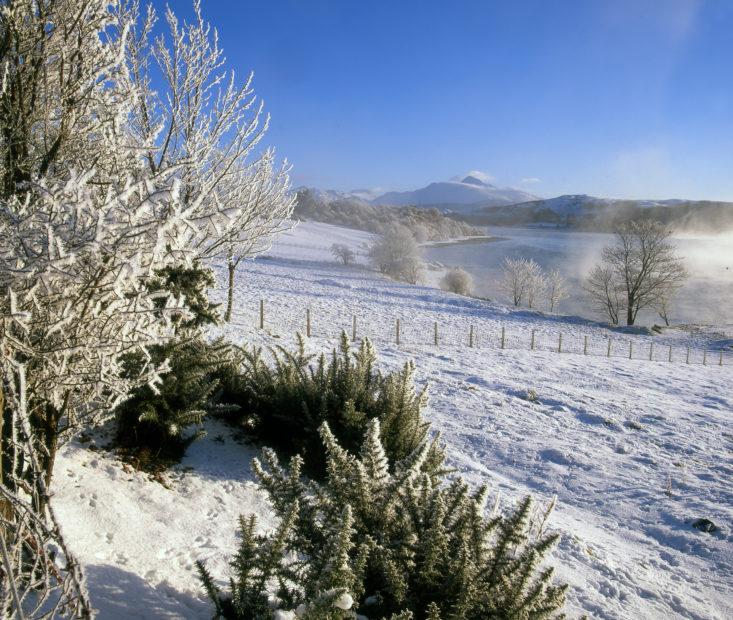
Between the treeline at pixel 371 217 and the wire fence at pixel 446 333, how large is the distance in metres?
65.9

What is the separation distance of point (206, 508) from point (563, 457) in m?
5.54

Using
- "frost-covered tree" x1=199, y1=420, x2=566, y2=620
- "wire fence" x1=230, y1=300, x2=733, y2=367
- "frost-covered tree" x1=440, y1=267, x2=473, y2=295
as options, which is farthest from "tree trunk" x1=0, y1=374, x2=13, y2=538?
"frost-covered tree" x1=440, y1=267, x2=473, y2=295

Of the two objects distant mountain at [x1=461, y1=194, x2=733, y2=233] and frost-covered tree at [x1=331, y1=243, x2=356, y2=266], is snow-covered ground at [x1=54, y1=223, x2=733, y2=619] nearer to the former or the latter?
frost-covered tree at [x1=331, y1=243, x2=356, y2=266]

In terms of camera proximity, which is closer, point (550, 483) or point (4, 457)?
point (4, 457)

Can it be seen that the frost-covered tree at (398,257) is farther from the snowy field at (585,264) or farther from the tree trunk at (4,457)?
the tree trunk at (4,457)

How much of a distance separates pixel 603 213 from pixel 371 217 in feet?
212

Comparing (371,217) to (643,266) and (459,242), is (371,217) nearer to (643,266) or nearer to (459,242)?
(459,242)

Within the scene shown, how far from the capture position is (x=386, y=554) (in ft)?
9.00

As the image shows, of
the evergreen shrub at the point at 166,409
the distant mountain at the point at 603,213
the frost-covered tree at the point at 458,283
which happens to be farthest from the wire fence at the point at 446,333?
the distant mountain at the point at 603,213

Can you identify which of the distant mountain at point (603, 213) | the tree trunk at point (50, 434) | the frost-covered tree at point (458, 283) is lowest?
the frost-covered tree at point (458, 283)

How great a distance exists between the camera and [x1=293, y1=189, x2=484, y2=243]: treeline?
319ft

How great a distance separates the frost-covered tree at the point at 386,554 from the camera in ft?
8.11

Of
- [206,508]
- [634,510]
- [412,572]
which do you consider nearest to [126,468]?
[206,508]

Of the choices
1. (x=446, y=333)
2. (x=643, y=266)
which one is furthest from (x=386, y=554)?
(x=643, y=266)
